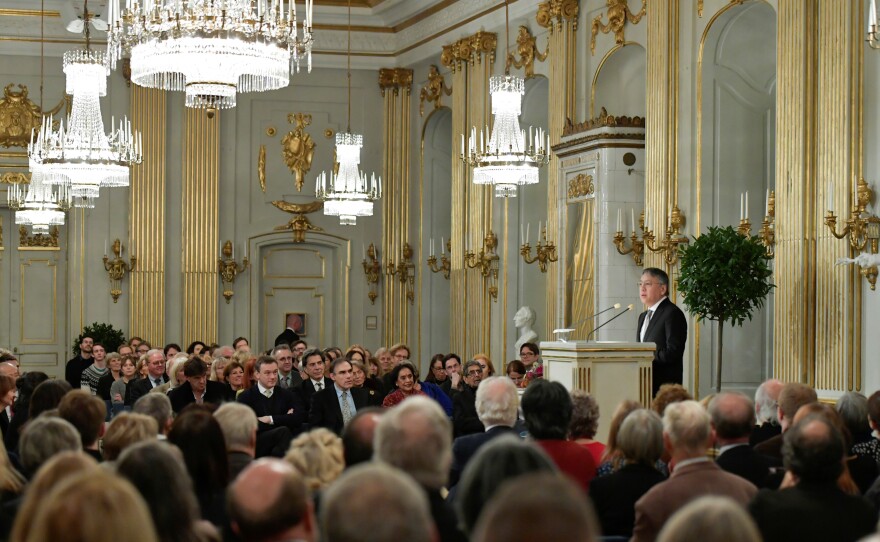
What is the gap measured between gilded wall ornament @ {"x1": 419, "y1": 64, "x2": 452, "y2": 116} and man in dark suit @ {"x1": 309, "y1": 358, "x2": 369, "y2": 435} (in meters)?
10.2

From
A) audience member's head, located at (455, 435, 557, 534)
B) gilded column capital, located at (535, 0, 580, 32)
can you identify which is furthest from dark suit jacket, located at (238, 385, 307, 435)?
gilded column capital, located at (535, 0, 580, 32)

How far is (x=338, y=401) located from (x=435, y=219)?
1097 centimetres

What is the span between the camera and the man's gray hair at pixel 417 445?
3.71 metres

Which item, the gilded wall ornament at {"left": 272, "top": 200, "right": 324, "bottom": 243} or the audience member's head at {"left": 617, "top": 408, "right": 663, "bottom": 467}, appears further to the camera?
the gilded wall ornament at {"left": 272, "top": 200, "right": 324, "bottom": 243}

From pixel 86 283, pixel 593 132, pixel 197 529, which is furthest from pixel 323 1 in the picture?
pixel 197 529

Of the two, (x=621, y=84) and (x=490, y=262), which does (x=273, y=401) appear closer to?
(x=621, y=84)

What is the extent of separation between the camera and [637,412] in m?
5.24

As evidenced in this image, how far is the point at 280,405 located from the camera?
31.7ft

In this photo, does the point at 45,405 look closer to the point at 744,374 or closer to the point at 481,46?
the point at 744,374

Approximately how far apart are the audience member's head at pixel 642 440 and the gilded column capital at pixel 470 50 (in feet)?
42.6

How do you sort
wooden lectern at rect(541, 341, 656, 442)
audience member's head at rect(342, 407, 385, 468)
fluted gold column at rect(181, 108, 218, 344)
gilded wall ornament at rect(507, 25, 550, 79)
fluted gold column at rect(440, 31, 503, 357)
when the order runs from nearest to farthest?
audience member's head at rect(342, 407, 385, 468)
wooden lectern at rect(541, 341, 656, 442)
gilded wall ornament at rect(507, 25, 550, 79)
fluted gold column at rect(440, 31, 503, 357)
fluted gold column at rect(181, 108, 218, 344)

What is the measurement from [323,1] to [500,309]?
6384 mm

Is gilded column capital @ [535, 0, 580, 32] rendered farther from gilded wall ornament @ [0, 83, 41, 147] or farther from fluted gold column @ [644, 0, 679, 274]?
gilded wall ornament @ [0, 83, 41, 147]

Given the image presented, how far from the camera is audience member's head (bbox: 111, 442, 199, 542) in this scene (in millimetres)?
3420
